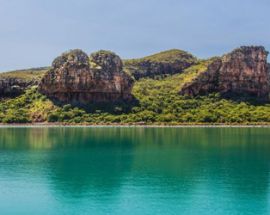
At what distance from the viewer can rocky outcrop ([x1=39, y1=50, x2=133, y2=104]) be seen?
172m

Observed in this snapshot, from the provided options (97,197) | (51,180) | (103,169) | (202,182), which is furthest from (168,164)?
(97,197)

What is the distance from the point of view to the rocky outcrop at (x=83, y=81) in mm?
171750

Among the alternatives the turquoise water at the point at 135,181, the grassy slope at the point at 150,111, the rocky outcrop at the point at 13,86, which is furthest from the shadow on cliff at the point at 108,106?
the turquoise water at the point at 135,181

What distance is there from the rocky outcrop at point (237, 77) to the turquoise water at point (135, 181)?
11753 centimetres

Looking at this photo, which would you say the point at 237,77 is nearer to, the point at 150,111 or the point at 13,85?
the point at 150,111

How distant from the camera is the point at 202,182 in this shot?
41281 millimetres

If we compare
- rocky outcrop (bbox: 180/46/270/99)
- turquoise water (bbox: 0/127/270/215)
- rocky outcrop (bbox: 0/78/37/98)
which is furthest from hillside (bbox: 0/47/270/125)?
turquoise water (bbox: 0/127/270/215)

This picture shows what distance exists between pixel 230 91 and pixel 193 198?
155 m

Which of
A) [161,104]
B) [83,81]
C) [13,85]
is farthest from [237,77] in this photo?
[13,85]

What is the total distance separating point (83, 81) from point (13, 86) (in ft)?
109

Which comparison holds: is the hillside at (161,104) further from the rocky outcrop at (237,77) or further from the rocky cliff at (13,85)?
the rocky cliff at (13,85)

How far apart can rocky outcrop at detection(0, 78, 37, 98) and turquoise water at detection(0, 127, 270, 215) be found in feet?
390

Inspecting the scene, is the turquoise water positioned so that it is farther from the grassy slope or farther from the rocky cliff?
the rocky cliff

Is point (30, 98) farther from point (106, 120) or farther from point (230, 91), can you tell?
point (230, 91)
